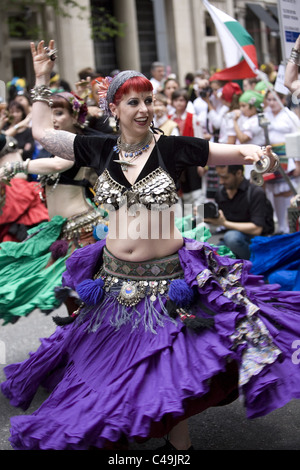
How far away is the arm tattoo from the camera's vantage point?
3932 millimetres

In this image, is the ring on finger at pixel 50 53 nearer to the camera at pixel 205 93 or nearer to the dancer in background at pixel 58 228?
the dancer in background at pixel 58 228

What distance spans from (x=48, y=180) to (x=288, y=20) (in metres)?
2.58

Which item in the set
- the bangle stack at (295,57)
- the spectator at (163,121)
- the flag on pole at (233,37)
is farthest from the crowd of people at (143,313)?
the spectator at (163,121)

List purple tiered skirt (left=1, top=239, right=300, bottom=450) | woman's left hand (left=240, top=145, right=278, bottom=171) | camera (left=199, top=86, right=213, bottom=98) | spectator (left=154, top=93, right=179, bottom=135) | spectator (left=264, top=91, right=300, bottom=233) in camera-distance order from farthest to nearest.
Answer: camera (left=199, top=86, right=213, bottom=98) < spectator (left=154, top=93, right=179, bottom=135) < spectator (left=264, top=91, right=300, bottom=233) < woman's left hand (left=240, top=145, right=278, bottom=171) < purple tiered skirt (left=1, top=239, right=300, bottom=450)

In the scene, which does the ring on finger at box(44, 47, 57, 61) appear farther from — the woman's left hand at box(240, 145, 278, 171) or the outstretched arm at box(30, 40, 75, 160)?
the woman's left hand at box(240, 145, 278, 171)

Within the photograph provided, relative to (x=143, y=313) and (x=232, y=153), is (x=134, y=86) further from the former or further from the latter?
(x=143, y=313)

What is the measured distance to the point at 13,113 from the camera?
10680mm

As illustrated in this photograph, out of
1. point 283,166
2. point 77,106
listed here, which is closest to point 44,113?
point 77,106

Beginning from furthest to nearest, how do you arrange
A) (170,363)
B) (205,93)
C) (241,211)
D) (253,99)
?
1. (205,93)
2. (253,99)
3. (241,211)
4. (170,363)

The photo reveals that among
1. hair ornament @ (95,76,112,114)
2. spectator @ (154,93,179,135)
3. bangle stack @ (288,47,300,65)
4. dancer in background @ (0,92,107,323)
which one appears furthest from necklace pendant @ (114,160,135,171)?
spectator @ (154,93,179,135)

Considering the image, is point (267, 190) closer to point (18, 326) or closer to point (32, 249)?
point (18, 326)

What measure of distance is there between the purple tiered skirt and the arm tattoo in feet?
2.72

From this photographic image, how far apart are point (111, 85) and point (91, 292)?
3.59 ft

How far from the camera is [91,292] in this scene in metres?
3.77
